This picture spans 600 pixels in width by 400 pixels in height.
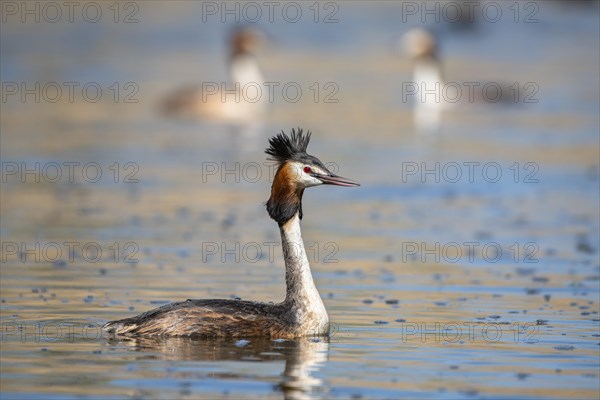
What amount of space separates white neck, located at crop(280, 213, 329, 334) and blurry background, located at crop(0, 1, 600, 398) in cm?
27

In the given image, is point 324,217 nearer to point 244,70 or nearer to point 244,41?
point 244,70

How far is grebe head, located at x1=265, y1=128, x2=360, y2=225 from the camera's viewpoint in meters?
12.5

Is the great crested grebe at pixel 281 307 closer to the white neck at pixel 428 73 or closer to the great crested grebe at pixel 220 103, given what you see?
the great crested grebe at pixel 220 103

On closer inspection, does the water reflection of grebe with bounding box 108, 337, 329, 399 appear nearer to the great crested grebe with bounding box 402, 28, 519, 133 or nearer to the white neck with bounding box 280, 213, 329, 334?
the white neck with bounding box 280, 213, 329, 334

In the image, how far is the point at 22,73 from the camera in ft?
123

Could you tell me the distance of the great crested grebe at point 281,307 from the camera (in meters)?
12.0

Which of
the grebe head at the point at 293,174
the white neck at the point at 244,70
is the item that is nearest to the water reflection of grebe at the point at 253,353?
the grebe head at the point at 293,174

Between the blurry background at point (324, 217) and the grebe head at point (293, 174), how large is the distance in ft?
4.22

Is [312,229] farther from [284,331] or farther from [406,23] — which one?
[406,23]

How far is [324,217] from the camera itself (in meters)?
20.0

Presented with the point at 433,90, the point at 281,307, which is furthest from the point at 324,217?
the point at 433,90

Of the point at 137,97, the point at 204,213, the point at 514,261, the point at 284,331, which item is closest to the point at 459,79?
the point at 137,97

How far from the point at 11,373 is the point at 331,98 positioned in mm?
24991

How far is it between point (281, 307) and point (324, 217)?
772 cm
